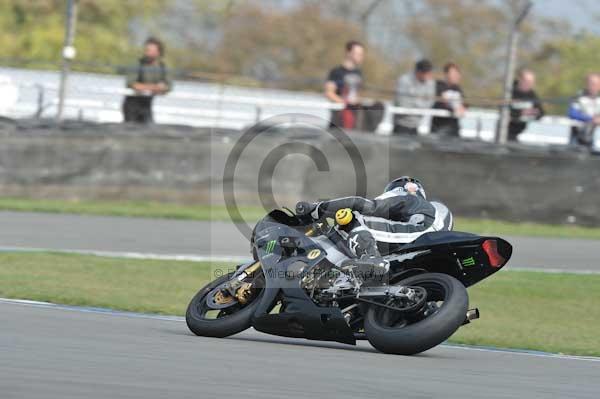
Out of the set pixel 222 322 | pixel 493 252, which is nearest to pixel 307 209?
pixel 222 322

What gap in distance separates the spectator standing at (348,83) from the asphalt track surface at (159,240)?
243 cm

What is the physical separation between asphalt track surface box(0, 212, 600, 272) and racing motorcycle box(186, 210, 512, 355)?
506 centimetres

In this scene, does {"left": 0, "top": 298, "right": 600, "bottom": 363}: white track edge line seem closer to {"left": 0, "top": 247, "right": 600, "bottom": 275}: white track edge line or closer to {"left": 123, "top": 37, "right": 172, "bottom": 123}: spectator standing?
{"left": 0, "top": 247, "right": 600, "bottom": 275}: white track edge line

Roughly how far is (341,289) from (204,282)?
384cm

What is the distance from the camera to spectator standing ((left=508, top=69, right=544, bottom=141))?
16766 mm

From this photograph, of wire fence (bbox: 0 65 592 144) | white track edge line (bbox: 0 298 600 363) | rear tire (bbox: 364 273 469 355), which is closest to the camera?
rear tire (bbox: 364 273 469 355)

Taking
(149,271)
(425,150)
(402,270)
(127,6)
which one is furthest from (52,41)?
(402,270)

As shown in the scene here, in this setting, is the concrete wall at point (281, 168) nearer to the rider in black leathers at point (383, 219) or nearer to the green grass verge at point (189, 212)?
the green grass verge at point (189, 212)

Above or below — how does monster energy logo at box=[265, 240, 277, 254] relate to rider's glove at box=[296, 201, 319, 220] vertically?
below

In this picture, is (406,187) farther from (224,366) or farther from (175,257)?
(175,257)

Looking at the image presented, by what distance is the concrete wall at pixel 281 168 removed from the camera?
15.9 metres

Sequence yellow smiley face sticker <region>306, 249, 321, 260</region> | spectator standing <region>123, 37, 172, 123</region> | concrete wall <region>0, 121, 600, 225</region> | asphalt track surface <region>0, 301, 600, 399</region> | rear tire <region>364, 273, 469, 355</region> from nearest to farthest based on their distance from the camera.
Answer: asphalt track surface <region>0, 301, 600, 399</region> → rear tire <region>364, 273, 469, 355</region> → yellow smiley face sticker <region>306, 249, 321, 260</region> → concrete wall <region>0, 121, 600, 225</region> → spectator standing <region>123, 37, 172, 123</region>

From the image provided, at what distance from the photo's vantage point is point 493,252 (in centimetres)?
696

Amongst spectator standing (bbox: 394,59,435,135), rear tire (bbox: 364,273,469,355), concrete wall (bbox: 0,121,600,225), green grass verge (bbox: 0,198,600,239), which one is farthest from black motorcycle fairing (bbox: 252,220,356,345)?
Result: spectator standing (bbox: 394,59,435,135)
